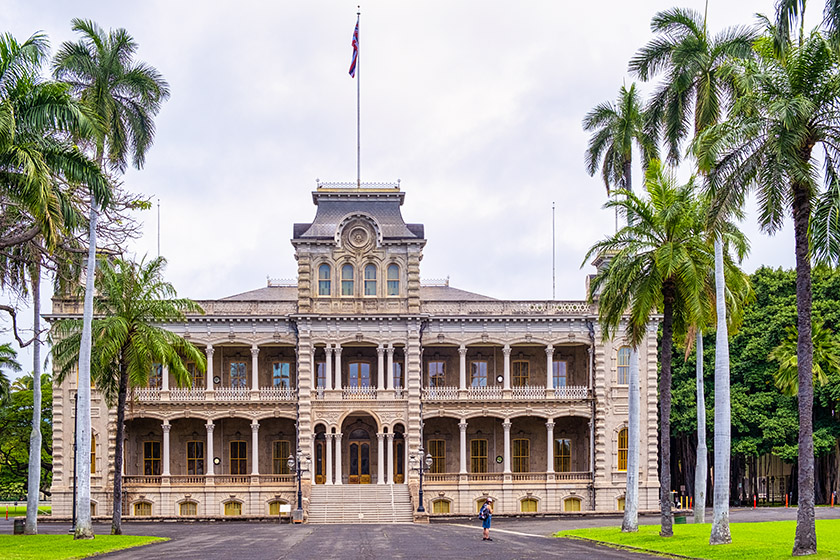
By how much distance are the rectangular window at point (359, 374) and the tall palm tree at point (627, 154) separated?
20.5 m

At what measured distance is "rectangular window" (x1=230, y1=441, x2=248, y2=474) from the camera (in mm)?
59562

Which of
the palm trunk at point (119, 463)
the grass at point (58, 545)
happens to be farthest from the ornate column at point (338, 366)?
the grass at point (58, 545)

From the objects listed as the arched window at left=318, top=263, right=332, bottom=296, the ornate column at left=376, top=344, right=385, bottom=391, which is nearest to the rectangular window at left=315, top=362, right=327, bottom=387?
the ornate column at left=376, top=344, right=385, bottom=391

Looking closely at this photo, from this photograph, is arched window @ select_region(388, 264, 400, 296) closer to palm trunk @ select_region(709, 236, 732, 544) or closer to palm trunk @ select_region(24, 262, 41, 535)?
palm trunk @ select_region(24, 262, 41, 535)

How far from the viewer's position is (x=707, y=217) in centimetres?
2956

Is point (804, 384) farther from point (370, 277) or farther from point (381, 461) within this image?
point (370, 277)

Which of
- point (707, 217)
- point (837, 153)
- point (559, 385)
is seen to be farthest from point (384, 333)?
point (837, 153)

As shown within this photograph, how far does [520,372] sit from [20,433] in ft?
98.7

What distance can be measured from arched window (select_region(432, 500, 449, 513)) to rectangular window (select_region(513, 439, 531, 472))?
475cm

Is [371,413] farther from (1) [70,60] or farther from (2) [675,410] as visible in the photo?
(1) [70,60]

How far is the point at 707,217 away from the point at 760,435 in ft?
119

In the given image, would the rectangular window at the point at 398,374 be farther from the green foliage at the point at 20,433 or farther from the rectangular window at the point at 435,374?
the green foliage at the point at 20,433

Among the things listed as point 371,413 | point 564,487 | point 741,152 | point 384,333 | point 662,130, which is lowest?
point 564,487

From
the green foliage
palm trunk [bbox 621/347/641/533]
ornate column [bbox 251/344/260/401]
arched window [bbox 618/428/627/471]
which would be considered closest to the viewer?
palm trunk [bbox 621/347/641/533]
